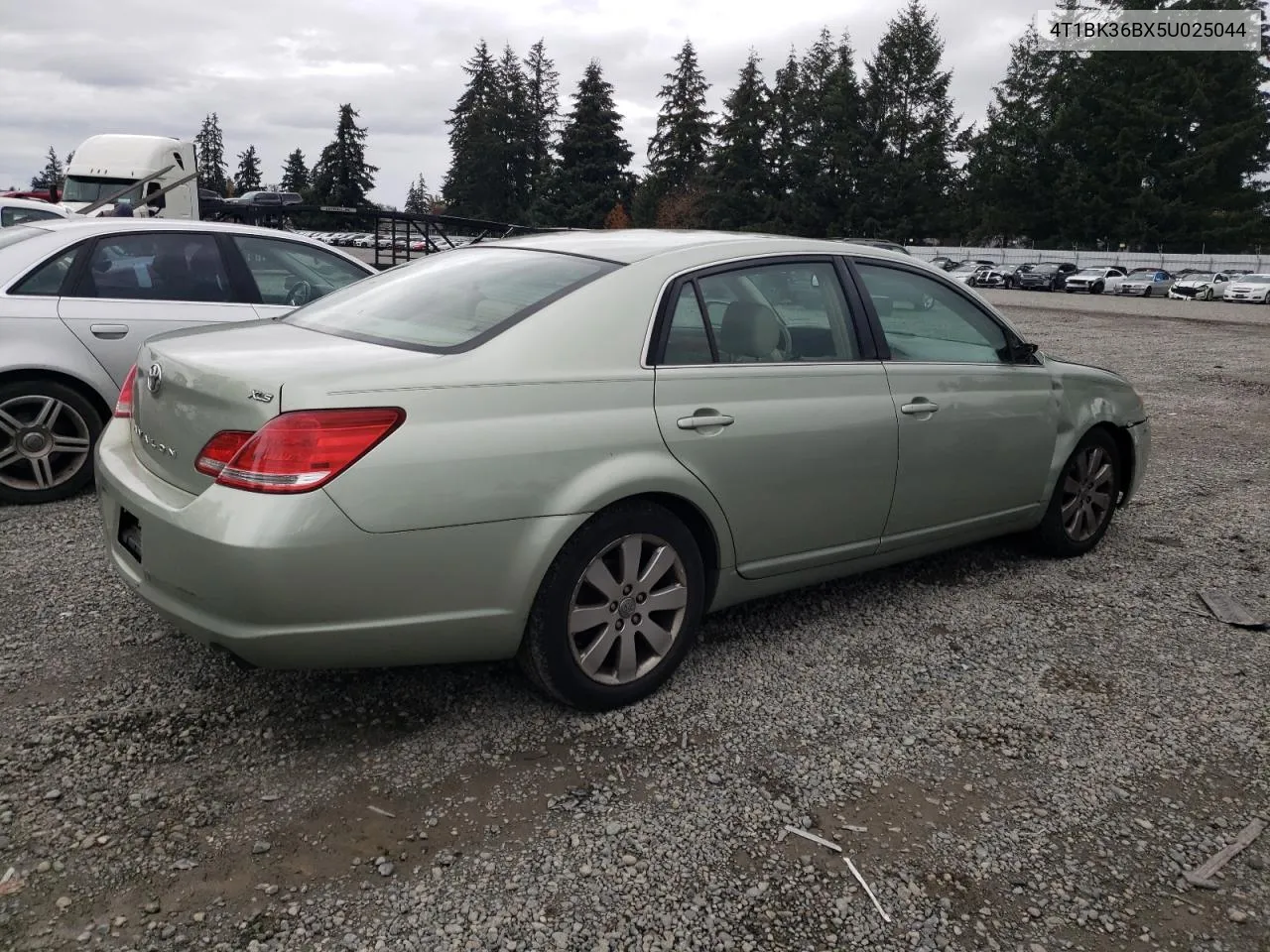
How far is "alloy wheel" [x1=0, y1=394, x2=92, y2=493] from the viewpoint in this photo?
537 centimetres

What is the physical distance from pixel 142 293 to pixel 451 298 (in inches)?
122

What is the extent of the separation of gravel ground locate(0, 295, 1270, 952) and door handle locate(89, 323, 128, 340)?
157cm

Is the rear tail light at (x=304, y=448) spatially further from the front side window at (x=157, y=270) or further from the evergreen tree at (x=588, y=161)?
the evergreen tree at (x=588, y=161)

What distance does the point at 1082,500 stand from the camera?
5.06m

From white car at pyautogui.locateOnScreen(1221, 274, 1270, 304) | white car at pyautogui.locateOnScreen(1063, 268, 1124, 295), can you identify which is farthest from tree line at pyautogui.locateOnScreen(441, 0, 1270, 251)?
white car at pyautogui.locateOnScreen(1221, 274, 1270, 304)

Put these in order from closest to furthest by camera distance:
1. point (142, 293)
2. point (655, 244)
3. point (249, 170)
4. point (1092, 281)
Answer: point (655, 244) < point (142, 293) < point (1092, 281) < point (249, 170)

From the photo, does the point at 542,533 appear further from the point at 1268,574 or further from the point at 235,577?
the point at 1268,574

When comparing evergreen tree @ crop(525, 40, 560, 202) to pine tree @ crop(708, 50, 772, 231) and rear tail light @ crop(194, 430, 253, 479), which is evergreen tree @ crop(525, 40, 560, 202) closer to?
pine tree @ crop(708, 50, 772, 231)

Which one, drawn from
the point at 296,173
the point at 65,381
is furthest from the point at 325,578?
the point at 296,173

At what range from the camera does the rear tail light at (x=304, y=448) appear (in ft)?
8.78

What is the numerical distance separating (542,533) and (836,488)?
1279 millimetres

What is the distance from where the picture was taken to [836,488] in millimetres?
3766

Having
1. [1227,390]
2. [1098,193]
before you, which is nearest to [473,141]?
[1098,193]

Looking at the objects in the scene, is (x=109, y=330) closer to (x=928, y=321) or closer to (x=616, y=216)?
(x=928, y=321)
